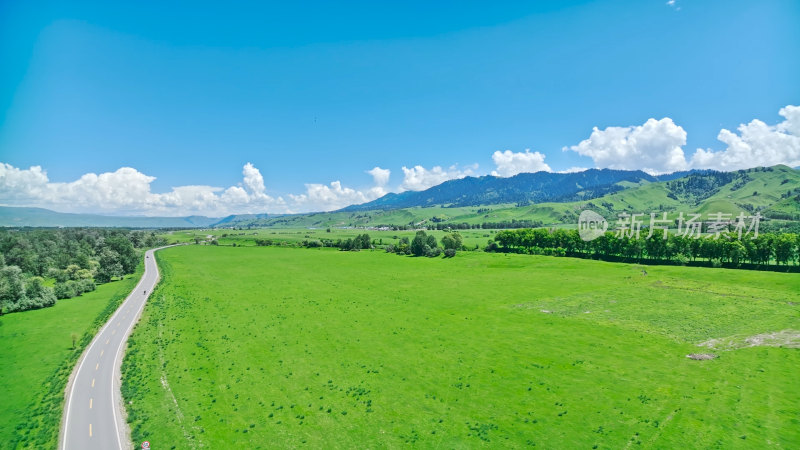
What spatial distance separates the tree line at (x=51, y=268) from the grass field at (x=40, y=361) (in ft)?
15.2

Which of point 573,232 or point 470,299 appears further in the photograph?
point 573,232

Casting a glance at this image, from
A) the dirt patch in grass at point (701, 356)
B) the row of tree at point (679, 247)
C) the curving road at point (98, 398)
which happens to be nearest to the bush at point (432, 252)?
the row of tree at point (679, 247)

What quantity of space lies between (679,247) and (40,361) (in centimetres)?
16301

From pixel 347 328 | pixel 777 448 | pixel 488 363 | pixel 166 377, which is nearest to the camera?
pixel 777 448

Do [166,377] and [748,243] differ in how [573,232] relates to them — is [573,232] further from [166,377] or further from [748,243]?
[166,377]

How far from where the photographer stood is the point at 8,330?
63.3m

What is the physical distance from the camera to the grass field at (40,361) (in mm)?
32625

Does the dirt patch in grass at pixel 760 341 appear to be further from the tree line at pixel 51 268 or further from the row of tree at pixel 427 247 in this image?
the tree line at pixel 51 268

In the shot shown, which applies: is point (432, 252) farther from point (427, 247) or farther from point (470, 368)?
point (470, 368)

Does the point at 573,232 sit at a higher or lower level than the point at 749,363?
higher

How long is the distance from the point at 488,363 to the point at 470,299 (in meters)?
35.8

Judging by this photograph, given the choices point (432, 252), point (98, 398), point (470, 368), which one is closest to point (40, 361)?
point (98, 398)

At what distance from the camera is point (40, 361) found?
4853 cm

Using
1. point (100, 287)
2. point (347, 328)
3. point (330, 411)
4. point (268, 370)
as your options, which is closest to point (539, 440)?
point (330, 411)
